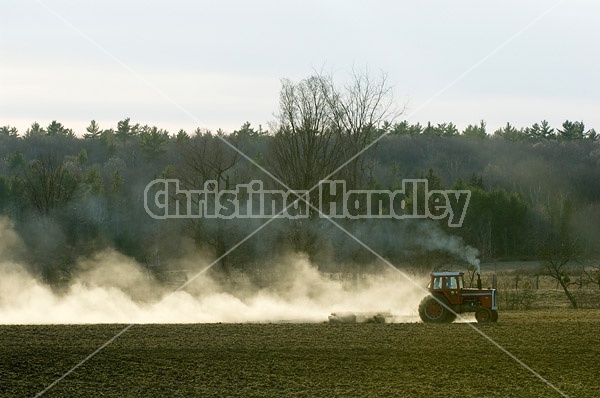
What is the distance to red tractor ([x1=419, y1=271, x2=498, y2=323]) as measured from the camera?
3244cm

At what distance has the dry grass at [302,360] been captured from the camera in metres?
20.1

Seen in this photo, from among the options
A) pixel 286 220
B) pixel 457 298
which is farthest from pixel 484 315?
pixel 286 220

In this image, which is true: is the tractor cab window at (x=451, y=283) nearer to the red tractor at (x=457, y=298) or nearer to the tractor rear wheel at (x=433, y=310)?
the red tractor at (x=457, y=298)

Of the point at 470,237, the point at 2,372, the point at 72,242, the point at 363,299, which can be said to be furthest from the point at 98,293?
the point at 470,237

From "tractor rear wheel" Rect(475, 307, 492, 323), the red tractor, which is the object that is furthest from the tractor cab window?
"tractor rear wheel" Rect(475, 307, 492, 323)

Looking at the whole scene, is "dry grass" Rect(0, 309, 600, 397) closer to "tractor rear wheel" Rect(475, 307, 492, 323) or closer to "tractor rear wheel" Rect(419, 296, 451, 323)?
"tractor rear wheel" Rect(475, 307, 492, 323)

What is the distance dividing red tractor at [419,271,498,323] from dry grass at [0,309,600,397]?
3.63 feet

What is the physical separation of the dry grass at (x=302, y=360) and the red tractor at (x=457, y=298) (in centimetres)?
111

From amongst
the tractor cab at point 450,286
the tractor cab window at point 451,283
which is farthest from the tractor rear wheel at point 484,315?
the tractor cab window at point 451,283

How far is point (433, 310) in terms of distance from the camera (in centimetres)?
3294

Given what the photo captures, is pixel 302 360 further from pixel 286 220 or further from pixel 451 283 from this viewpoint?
pixel 286 220

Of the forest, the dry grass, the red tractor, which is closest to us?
the dry grass

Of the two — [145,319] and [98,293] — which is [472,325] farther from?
[98,293]

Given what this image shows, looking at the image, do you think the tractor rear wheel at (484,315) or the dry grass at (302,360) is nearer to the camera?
the dry grass at (302,360)
